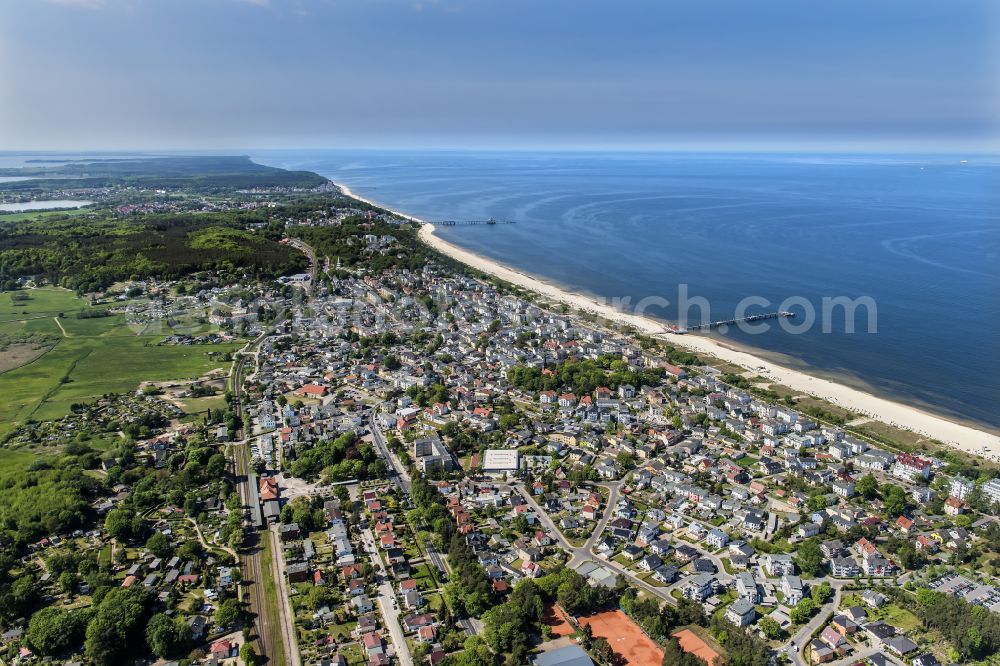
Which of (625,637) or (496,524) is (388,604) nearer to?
(496,524)

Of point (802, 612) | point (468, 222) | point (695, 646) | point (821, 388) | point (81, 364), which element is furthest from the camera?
point (468, 222)

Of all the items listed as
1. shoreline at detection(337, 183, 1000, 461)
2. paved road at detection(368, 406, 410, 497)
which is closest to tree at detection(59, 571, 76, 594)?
paved road at detection(368, 406, 410, 497)

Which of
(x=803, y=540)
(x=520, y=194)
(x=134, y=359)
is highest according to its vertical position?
(x=520, y=194)

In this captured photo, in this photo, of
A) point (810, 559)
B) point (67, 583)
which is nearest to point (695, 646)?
point (810, 559)

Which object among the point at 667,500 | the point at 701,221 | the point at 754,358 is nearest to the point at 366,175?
the point at 701,221

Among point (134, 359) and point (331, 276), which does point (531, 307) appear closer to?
point (331, 276)
